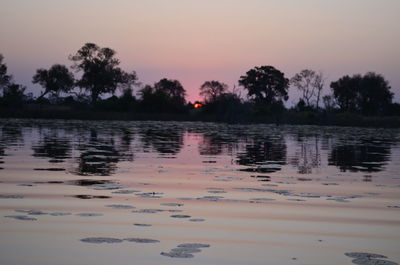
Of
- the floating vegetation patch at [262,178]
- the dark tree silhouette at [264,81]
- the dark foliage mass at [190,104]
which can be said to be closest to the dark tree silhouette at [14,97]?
the dark foliage mass at [190,104]

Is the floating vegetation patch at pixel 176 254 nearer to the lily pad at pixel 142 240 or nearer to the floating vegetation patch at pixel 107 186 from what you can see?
the lily pad at pixel 142 240

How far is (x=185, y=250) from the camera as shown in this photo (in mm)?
6246

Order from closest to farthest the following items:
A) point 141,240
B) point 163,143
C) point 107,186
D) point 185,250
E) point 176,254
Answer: point 176,254 < point 185,250 < point 141,240 < point 107,186 < point 163,143

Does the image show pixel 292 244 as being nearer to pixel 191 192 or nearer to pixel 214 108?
pixel 191 192

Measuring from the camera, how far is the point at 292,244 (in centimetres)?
668

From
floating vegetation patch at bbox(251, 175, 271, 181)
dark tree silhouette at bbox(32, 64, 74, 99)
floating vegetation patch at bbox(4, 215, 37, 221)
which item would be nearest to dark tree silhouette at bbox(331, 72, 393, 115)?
dark tree silhouette at bbox(32, 64, 74, 99)

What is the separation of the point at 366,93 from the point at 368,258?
11035 cm

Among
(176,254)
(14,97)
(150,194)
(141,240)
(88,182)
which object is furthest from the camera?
(14,97)

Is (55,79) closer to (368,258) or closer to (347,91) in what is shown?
(347,91)

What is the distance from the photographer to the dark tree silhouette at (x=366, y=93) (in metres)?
111

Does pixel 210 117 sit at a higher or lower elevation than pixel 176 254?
higher

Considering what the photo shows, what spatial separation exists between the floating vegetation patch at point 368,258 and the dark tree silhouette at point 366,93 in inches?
4152

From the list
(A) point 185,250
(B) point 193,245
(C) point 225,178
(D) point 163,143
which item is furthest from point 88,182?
(D) point 163,143

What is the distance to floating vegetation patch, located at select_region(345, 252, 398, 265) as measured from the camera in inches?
231
